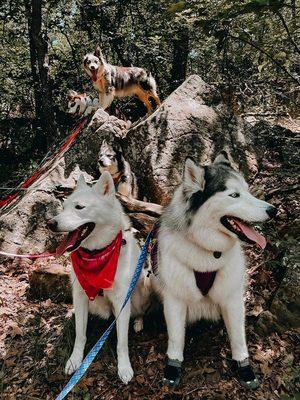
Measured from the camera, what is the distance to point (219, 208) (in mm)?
2529

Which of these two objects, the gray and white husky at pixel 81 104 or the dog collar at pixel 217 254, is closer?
the dog collar at pixel 217 254

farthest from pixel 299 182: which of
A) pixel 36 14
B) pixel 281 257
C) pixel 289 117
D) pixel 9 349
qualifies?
pixel 36 14

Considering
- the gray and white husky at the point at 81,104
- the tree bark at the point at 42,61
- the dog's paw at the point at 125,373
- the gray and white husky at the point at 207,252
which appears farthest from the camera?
the gray and white husky at the point at 81,104

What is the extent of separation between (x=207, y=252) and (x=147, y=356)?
3.85 feet

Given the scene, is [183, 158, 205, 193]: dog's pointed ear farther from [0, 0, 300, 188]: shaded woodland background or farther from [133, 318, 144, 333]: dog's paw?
[0, 0, 300, 188]: shaded woodland background

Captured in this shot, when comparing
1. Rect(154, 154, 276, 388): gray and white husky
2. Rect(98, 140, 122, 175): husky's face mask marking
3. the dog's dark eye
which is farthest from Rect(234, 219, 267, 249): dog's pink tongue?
Rect(98, 140, 122, 175): husky's face mask marking

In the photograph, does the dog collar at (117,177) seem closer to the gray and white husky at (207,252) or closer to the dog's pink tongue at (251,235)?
the gray and white husky at (207,252)

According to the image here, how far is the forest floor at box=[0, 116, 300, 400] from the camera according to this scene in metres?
2.89

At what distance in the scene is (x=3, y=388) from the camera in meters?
3.08

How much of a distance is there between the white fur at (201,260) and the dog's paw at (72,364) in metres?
0.77

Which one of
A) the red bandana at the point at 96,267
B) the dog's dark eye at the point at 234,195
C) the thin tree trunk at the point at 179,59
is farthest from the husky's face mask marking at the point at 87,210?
the thin tree trunk at the point at 179,59

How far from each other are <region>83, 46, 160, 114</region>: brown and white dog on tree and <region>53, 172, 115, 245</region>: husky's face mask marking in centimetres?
564

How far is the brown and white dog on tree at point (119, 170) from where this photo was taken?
5.45 metres

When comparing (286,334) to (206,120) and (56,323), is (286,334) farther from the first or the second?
(206,120)
